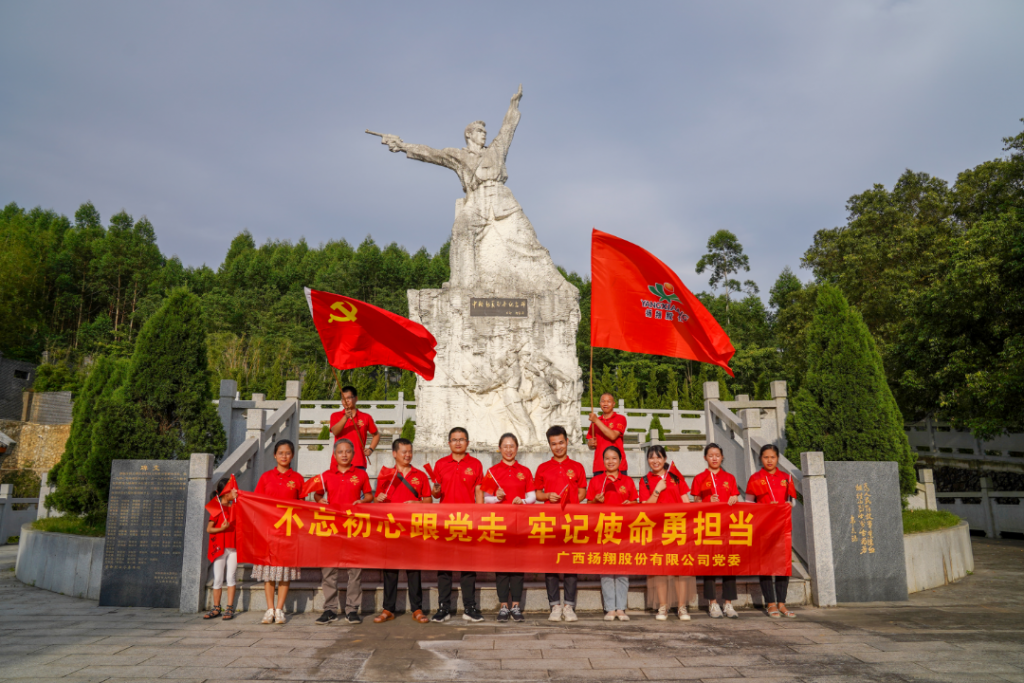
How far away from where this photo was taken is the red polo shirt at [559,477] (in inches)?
237

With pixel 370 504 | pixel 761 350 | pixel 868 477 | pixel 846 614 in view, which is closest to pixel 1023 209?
pixel 868 477

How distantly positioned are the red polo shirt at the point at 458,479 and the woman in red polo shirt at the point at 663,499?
1681mm

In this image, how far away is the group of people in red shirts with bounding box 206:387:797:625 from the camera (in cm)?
576

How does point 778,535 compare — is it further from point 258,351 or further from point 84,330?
point 84,330

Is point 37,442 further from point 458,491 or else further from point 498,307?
point 458,491

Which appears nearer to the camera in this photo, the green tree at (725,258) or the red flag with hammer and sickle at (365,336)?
the red flag with hammer and sickle at (365,336)

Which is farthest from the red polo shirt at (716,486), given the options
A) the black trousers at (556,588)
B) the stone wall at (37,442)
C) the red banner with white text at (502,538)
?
the stone wall at (37,442)

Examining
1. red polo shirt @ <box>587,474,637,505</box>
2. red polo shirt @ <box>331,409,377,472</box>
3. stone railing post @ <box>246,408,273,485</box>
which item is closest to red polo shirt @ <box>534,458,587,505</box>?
red polo shirt @ <box>587,474,637,505</box>

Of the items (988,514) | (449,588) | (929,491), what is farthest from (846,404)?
(988,514)

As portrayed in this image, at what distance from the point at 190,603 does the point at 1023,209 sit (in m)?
15.4

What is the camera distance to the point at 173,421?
8297mm

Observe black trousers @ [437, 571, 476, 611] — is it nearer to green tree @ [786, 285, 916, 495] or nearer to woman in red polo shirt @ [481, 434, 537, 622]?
woman in red polo shirt @ [481, 434, 537, 622]

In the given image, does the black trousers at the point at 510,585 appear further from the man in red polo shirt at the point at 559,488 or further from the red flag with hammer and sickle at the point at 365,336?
the red flag with hammer and sickle at the point at 365,336

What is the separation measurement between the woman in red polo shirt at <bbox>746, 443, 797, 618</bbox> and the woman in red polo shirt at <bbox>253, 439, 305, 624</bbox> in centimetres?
447
